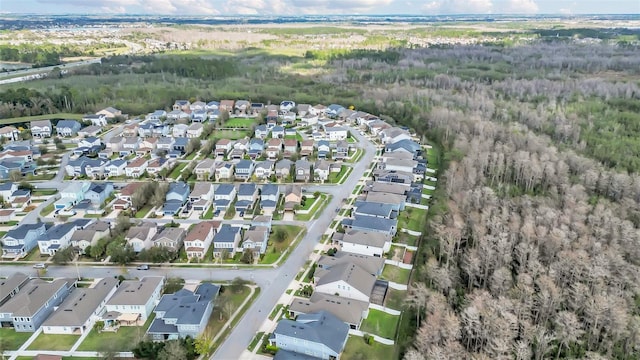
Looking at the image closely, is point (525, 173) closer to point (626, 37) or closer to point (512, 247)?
point (512, 247)

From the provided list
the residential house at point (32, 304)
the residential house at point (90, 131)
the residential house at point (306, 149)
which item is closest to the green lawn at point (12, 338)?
the residential house at point (32, 304)

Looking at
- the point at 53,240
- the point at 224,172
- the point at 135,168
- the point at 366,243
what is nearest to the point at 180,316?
the point at 366,243

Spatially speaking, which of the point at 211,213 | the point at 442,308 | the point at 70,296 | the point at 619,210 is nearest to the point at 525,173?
the point at 619,210

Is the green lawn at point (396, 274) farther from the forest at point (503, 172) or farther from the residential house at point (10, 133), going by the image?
the residential house at point (10, 133)

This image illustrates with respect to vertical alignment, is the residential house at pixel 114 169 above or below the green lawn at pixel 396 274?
above

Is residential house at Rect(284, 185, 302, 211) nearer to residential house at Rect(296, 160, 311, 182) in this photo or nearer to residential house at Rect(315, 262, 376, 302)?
residential house at Rect(296, 160, 311, 182)
